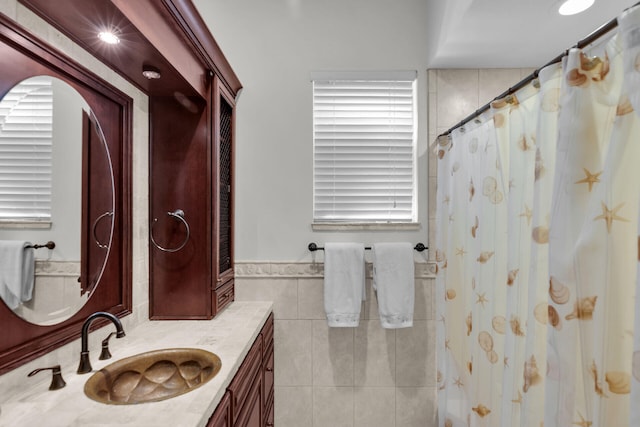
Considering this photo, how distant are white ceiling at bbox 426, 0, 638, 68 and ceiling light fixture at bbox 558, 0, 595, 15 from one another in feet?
0.08

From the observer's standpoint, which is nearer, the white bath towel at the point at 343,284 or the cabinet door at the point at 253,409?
the cabinet door at the point at 253,409

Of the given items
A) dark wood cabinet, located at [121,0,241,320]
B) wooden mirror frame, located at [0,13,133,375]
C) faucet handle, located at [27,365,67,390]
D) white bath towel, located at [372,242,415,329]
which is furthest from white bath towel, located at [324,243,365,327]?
faucet handle, located at [27,365,67,390]

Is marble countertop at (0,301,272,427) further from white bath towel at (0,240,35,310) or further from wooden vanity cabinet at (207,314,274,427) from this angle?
white bath towel at (0,240,35,310)

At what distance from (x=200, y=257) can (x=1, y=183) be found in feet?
2.69

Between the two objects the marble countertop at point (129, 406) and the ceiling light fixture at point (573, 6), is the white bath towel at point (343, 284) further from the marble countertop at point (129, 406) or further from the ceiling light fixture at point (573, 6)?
the ceiling light fixture at point (573, 6)

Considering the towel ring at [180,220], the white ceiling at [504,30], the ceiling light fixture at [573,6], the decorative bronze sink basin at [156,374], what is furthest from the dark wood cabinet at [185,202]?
the ceiling light fixture at [573,6]

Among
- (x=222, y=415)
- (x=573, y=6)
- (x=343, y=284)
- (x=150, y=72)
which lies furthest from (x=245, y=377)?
(x=573, y=6)

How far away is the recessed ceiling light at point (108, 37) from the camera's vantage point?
3.47 ft

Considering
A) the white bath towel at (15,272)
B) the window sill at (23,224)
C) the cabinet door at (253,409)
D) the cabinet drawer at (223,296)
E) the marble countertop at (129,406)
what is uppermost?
the window sill at (23,224)

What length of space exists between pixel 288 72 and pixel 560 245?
168cm

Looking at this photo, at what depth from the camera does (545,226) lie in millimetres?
967

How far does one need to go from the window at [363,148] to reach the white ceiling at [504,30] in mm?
334

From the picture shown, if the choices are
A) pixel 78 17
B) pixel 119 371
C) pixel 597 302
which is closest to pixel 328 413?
pixel 119 371

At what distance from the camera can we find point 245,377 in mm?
1268
